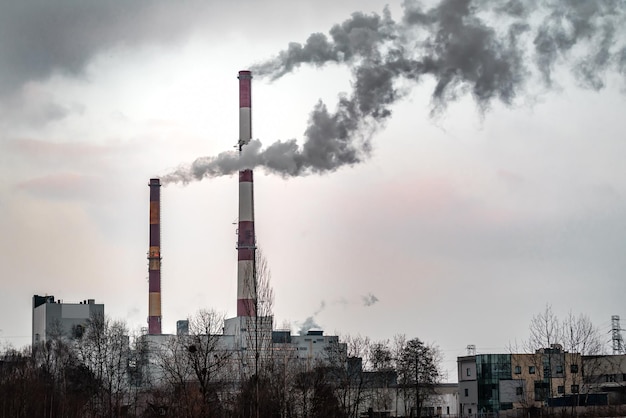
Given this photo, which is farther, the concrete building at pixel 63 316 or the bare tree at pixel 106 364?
the concrete building at pixel 63 316

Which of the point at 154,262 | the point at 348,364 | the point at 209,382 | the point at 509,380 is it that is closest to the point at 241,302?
the point at 154,262

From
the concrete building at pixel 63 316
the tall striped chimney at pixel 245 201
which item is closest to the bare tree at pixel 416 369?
the tall striped chimney at pixel 245 201

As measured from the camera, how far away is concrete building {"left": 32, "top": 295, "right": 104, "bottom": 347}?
87.4 meters

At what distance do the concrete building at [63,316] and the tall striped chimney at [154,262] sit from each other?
4880 mm

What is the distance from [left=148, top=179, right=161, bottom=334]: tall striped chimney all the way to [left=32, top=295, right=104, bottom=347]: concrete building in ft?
16.0

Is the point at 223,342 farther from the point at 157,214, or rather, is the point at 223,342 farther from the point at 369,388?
the point at 369,388

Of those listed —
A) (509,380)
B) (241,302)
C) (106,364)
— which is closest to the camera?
(106,364)

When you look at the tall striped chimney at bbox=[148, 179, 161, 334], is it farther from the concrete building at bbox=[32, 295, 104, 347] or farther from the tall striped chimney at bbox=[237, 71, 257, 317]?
the tall striped chimney at bbox=[237, 71, 257, 317]

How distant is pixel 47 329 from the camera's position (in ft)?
289

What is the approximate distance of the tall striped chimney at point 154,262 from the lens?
3280 inches

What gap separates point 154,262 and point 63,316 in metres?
10.7

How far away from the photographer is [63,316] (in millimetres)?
88688

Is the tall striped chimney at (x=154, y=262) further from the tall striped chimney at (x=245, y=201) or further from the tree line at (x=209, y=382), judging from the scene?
the tall striped chimney at (x=245, y=201)

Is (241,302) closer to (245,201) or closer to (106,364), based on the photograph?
(245,201)
